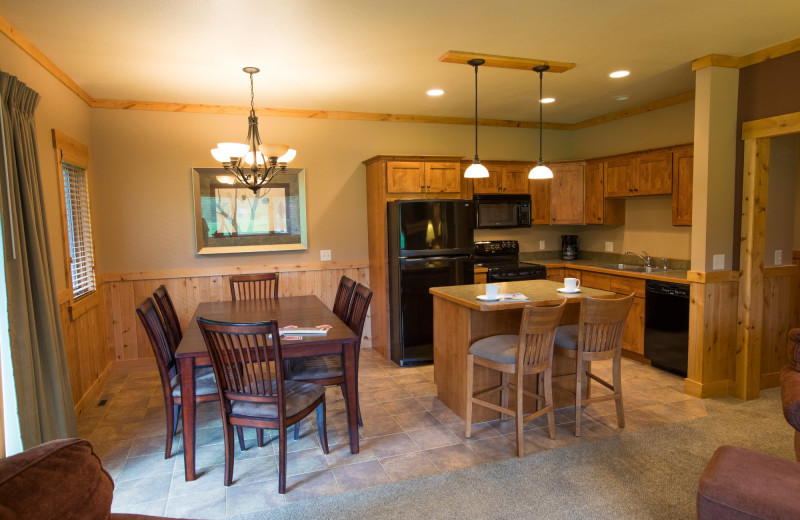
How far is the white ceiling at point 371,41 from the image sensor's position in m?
2.70

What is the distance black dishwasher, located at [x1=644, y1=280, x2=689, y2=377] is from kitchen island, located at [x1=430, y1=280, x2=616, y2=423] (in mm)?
1048

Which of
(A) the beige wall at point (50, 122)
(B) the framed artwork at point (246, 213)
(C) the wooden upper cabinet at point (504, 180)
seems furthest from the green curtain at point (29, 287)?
(C) the wooden upper cabinet at point (504, 180)

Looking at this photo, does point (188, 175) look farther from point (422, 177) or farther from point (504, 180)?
point (504, 180)

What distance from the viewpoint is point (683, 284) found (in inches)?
161

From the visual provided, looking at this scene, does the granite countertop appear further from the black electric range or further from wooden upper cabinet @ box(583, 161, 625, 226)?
wooden upper cabinet @ box(583, 161, 625, 226)

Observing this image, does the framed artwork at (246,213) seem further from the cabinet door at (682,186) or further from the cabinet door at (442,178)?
the cabinet door at (682,186)

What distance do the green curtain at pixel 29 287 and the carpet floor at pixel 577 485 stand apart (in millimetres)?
1254

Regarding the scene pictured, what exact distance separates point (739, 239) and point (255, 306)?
378 cm

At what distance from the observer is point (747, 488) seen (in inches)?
71.3

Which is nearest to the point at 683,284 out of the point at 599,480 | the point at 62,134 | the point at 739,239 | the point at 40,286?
the point at 739,239

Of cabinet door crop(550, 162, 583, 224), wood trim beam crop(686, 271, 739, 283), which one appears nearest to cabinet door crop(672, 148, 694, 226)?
wood trim beam crop(686, 271, 739, 283)

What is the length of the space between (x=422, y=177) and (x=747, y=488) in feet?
12.4

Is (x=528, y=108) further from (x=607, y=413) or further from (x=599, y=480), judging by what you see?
(x=599, y=480)

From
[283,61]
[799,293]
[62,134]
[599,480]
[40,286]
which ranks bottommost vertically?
[599,480]
